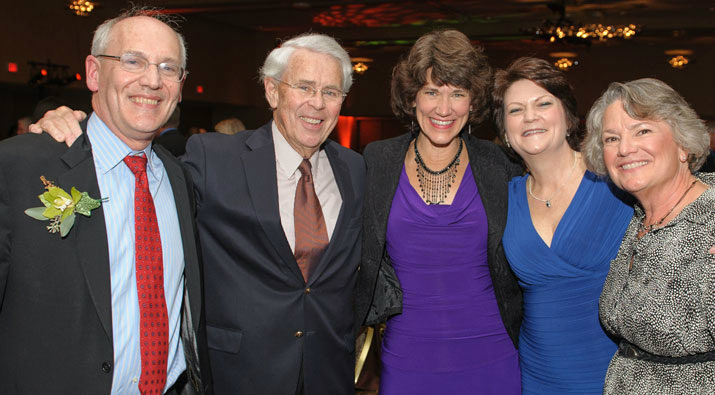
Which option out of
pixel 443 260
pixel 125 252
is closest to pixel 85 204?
pixel 125 252

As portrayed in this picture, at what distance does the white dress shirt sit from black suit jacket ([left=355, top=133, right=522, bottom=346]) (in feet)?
0.70

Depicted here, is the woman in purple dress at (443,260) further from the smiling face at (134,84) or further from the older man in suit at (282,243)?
the smiling face at (134,84)

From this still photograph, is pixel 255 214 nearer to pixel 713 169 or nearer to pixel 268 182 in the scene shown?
pixel 268 182

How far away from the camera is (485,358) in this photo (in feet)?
8.46

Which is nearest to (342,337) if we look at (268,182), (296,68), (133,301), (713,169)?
(268,182)

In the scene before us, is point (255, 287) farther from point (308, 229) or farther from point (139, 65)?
point (139, 65)

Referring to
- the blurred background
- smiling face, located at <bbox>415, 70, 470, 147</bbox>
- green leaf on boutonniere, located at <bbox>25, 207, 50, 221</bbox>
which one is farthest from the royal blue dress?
the blurred background

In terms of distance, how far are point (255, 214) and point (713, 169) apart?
3.26m

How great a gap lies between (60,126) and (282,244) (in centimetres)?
85

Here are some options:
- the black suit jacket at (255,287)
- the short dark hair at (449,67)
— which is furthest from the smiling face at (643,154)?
the black suit jacket at (255,287)

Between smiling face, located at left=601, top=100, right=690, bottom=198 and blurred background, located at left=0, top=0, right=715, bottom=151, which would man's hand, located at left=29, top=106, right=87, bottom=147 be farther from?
blurred background, located at left=0, top=0, right=715, bottom=151

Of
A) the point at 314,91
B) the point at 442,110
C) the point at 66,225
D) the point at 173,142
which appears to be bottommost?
the point at 173,142

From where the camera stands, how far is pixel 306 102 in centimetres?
240

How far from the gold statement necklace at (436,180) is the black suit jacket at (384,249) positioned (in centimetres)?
10
